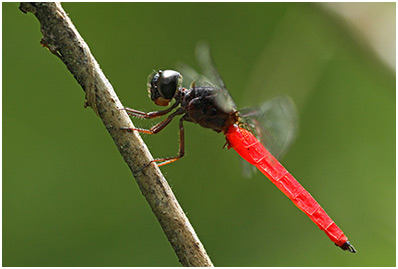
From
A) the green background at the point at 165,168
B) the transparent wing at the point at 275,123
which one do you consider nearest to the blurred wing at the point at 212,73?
the transparent wing at the point at 275,123

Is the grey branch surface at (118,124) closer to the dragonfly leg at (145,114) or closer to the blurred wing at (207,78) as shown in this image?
the dragonfly leg at (145,114)

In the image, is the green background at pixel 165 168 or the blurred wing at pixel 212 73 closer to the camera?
the blurred wing at pixel 212 73

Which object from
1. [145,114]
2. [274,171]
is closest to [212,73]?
[145,114]

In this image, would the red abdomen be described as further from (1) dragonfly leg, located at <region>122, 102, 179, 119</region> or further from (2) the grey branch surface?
(2) the grey branch surface

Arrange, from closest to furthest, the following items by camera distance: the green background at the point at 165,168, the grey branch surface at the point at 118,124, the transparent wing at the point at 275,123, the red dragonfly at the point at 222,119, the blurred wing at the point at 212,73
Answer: the grey branch surface at the point at 118,124 → the blurred wing at the point at 212,73 → the transparent wing at the point at 275,123 → the red dragonfly at the point at 222,119 → the green background at the point at 165,168

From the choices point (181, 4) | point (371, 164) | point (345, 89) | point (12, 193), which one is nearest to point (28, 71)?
point (12, 193)

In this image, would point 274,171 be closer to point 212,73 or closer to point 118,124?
point 212,73
